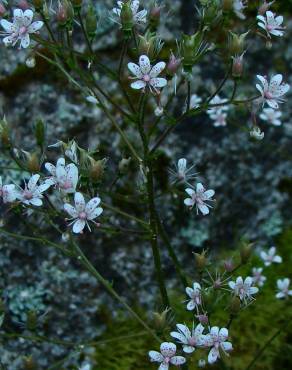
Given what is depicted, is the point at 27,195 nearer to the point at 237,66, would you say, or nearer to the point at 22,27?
the point at 22,27

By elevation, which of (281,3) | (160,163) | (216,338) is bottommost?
(216,338)

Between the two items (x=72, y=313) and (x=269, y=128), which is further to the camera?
(x=269, y=128)

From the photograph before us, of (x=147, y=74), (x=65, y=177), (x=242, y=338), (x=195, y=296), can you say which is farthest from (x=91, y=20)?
(x=242, y=338)

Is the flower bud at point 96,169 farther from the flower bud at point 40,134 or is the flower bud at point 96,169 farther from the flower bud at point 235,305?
the flower bud at point 235,305

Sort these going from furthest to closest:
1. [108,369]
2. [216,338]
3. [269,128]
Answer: [269,128]
[108,369]
[216,338]

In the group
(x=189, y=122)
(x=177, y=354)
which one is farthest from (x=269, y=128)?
(x=177, y=354)

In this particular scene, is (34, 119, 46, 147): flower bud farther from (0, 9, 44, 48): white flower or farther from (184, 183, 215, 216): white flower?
(184, 183, 215, 216): white flower

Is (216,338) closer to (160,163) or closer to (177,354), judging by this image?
(177,354)
